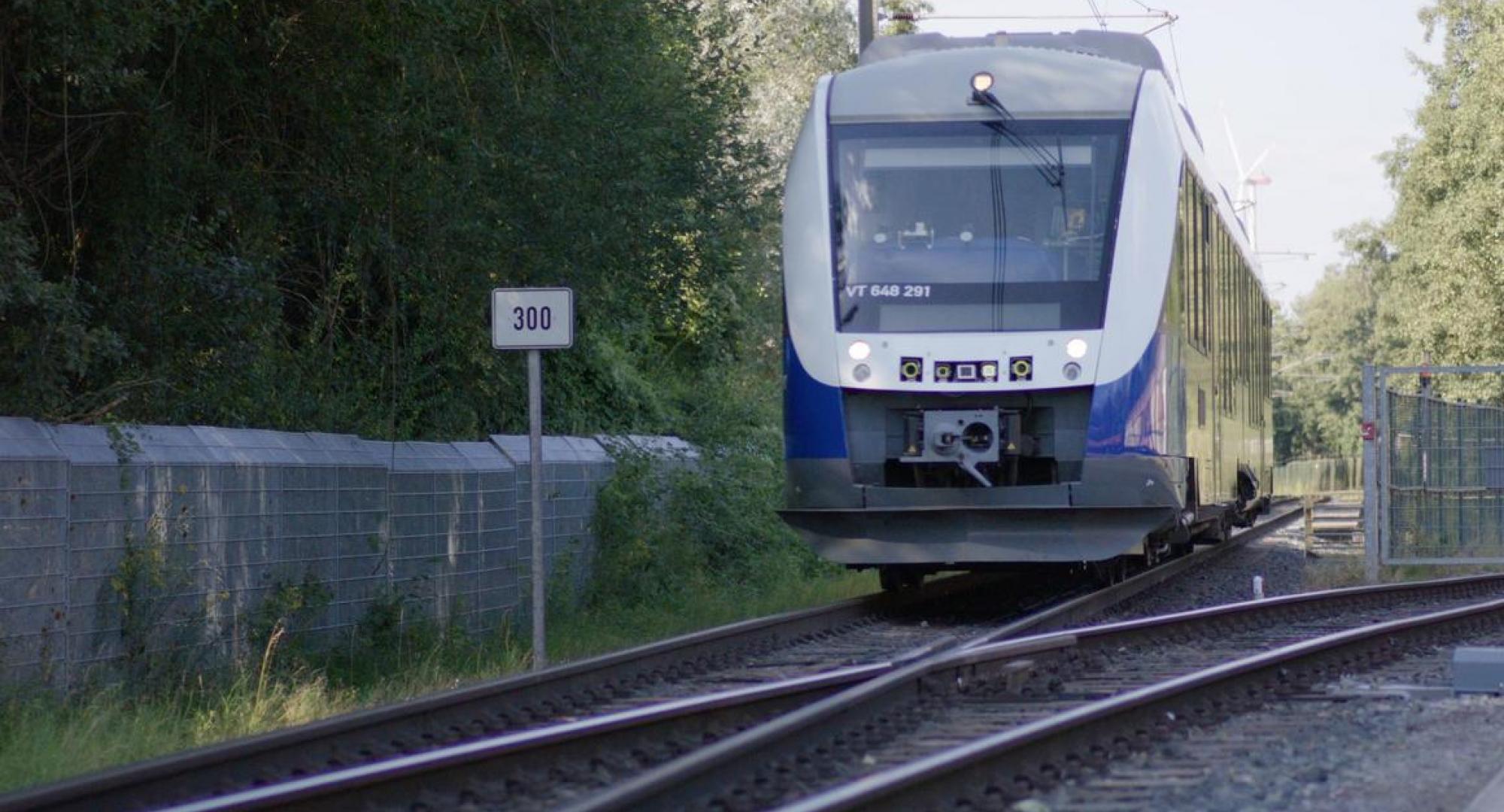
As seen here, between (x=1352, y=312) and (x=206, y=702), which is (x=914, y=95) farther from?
(x=1352, y=312)

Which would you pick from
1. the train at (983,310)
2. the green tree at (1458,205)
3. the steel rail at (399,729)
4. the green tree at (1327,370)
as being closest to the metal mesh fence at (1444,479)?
the train at (983,310)

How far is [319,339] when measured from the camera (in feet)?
56.3

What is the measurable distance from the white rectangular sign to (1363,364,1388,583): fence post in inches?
379

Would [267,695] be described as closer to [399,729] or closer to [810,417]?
[399,729]

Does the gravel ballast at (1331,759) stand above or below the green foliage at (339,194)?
below

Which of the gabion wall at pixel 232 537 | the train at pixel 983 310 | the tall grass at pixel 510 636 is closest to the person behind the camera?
the tall grass at pixel 510 636

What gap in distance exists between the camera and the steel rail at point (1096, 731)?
19.6 ft

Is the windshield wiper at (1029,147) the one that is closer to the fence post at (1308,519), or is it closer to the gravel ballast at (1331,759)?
the gravel ballast at (1331,759)

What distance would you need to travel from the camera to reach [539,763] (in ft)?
22.9

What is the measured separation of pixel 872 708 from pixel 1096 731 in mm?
986

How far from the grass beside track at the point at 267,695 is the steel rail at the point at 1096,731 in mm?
3341

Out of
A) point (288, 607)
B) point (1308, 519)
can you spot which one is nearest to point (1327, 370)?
point (1308, 519)

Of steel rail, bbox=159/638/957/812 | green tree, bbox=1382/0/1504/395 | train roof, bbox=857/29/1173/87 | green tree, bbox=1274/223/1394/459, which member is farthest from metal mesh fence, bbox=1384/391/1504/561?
green tree, bbox=1274/223/1394/459

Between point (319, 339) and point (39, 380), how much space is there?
6100 mm
